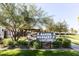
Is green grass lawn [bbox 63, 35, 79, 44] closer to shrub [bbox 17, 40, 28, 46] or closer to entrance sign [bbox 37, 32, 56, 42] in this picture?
entrance sign [bbox 37, 32, 56, 42]

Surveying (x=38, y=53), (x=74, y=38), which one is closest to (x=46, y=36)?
(x=38, y=53)

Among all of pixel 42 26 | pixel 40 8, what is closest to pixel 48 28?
pixel 42 26

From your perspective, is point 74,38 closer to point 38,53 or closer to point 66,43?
point 66,43

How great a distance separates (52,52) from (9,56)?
0.53 metres

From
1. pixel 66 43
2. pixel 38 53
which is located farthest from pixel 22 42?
pixel 66 43

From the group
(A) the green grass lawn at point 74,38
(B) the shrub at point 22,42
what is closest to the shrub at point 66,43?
(A) the green grass lawn at point 74,38

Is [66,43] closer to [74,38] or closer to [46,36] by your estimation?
[74,38]

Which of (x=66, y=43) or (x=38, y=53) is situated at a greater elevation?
(x=66, y=43)

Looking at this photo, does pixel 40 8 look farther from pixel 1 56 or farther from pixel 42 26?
pixel 1 56

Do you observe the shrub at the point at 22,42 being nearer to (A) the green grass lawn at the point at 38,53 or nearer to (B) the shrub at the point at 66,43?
(A) the green grass lawn at the point at 38,53

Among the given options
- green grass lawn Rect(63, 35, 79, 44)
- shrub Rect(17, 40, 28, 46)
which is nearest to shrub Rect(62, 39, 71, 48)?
green grass lawn Rect(63, 35, 79, 44)

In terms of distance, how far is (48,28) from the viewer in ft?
8.37

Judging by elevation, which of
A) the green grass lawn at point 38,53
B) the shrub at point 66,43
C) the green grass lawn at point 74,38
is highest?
the green grass lawn at point 74,38

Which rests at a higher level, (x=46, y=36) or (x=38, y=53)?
(x=46, y=36)
